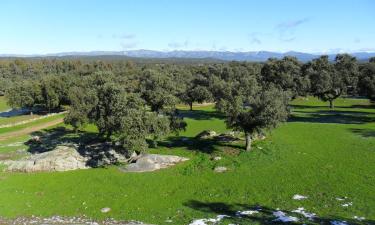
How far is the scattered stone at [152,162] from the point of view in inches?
2170

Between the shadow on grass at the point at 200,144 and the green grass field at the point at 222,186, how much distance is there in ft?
0.58

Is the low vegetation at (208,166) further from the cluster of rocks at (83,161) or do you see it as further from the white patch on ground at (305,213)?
the cluster of rocks at (83,161)

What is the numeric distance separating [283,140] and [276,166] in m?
15.9

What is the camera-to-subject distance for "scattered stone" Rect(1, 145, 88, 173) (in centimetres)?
5719

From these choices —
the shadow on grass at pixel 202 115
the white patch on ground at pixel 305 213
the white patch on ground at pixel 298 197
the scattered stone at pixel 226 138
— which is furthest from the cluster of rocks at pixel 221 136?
the white patch on ground at pixel 305 213

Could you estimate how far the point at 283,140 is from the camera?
69.1 metres

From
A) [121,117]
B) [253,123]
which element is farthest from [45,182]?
[253,123]

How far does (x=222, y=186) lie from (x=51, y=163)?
1058 inches

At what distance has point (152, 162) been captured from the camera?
56375 millimetres

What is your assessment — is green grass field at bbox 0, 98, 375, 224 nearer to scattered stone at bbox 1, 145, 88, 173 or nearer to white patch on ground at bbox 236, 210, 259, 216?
white patch on ground at bbox 236, 210, 259, 216

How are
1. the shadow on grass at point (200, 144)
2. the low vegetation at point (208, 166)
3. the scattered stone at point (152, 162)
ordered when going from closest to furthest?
the low vegetation at point (208, 166) → the scattered stone at point (152, 162) → the shadow on grass at point (200, 144)

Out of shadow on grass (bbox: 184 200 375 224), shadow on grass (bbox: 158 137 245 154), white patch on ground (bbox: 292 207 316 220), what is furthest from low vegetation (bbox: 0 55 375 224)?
white patch on ground (bbox: 292 207 316 220)

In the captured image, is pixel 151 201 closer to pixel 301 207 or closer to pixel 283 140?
pixel 301 207

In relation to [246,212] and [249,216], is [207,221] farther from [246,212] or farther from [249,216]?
[246,212]
